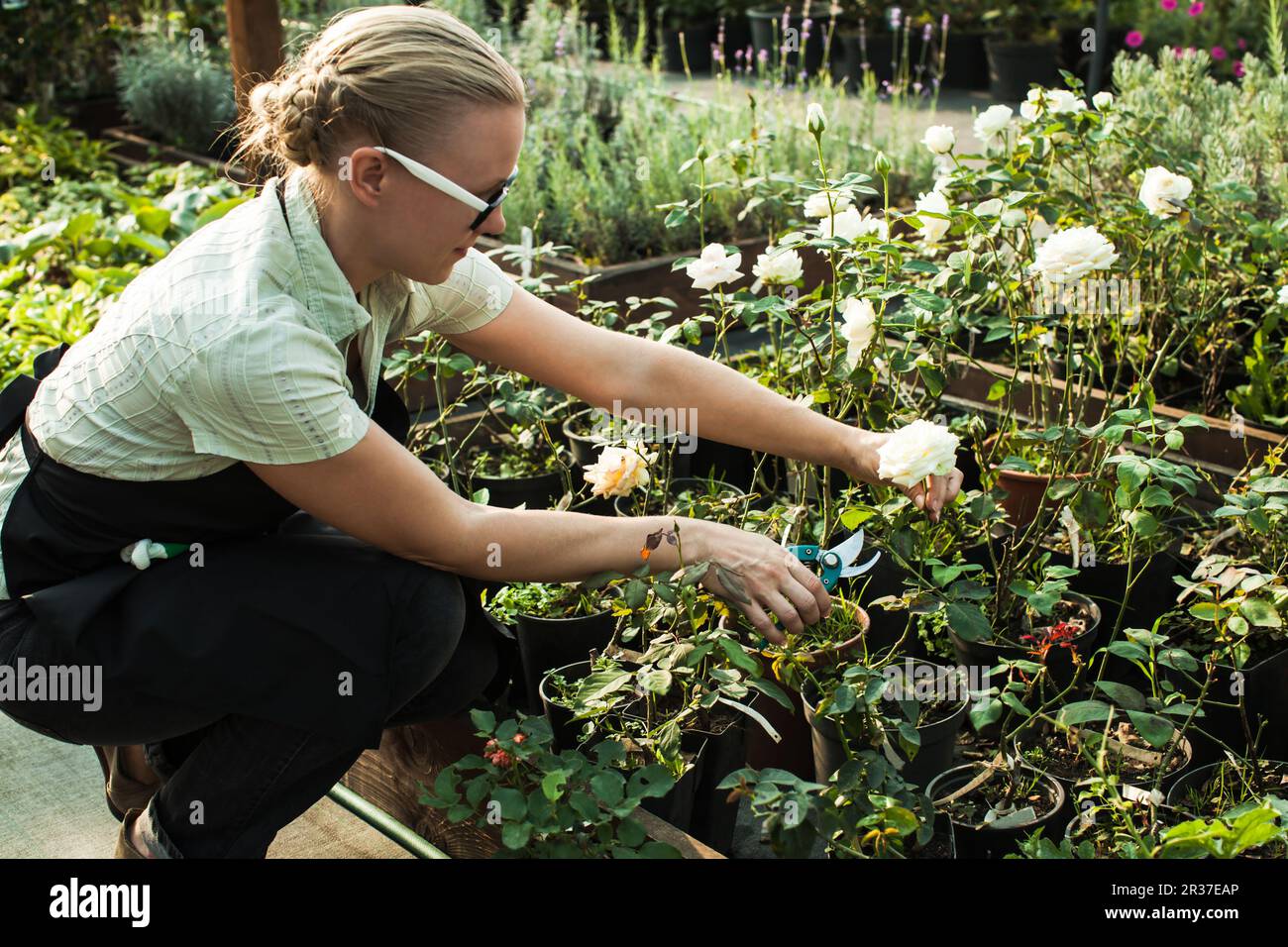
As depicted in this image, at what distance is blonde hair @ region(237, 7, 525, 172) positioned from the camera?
156cm

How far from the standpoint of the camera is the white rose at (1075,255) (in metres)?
1.96

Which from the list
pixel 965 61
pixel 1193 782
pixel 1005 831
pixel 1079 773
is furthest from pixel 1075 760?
pixel 965 61

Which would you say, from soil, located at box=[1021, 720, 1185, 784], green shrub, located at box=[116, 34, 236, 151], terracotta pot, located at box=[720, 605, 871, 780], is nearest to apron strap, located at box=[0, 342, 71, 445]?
terracotta pot, located at box=[720, 605, 871, 780]

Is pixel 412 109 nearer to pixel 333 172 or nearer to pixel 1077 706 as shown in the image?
pixel 333 172

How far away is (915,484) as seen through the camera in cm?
179

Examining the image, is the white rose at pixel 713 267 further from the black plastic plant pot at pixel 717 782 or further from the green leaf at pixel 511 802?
the green leaf at pixel 511 802

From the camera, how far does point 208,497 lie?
1716 mm

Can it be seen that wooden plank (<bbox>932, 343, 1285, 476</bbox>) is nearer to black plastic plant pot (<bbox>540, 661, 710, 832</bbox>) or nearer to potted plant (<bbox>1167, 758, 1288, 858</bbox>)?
potted plant (<bbox>1167, 758, 1288, 858</bbox>)

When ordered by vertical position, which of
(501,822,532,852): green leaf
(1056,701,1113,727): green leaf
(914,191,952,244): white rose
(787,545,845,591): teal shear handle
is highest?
(914,191,952,244): white rose

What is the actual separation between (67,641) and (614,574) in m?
0.69

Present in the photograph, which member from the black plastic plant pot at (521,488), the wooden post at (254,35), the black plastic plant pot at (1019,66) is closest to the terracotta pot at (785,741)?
the black plastic plant pot at (521,488)

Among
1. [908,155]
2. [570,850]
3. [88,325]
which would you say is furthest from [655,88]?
[570,850]

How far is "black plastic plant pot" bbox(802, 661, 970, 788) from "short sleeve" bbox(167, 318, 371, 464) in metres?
0.76

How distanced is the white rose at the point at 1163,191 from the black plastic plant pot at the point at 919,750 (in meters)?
0.93
